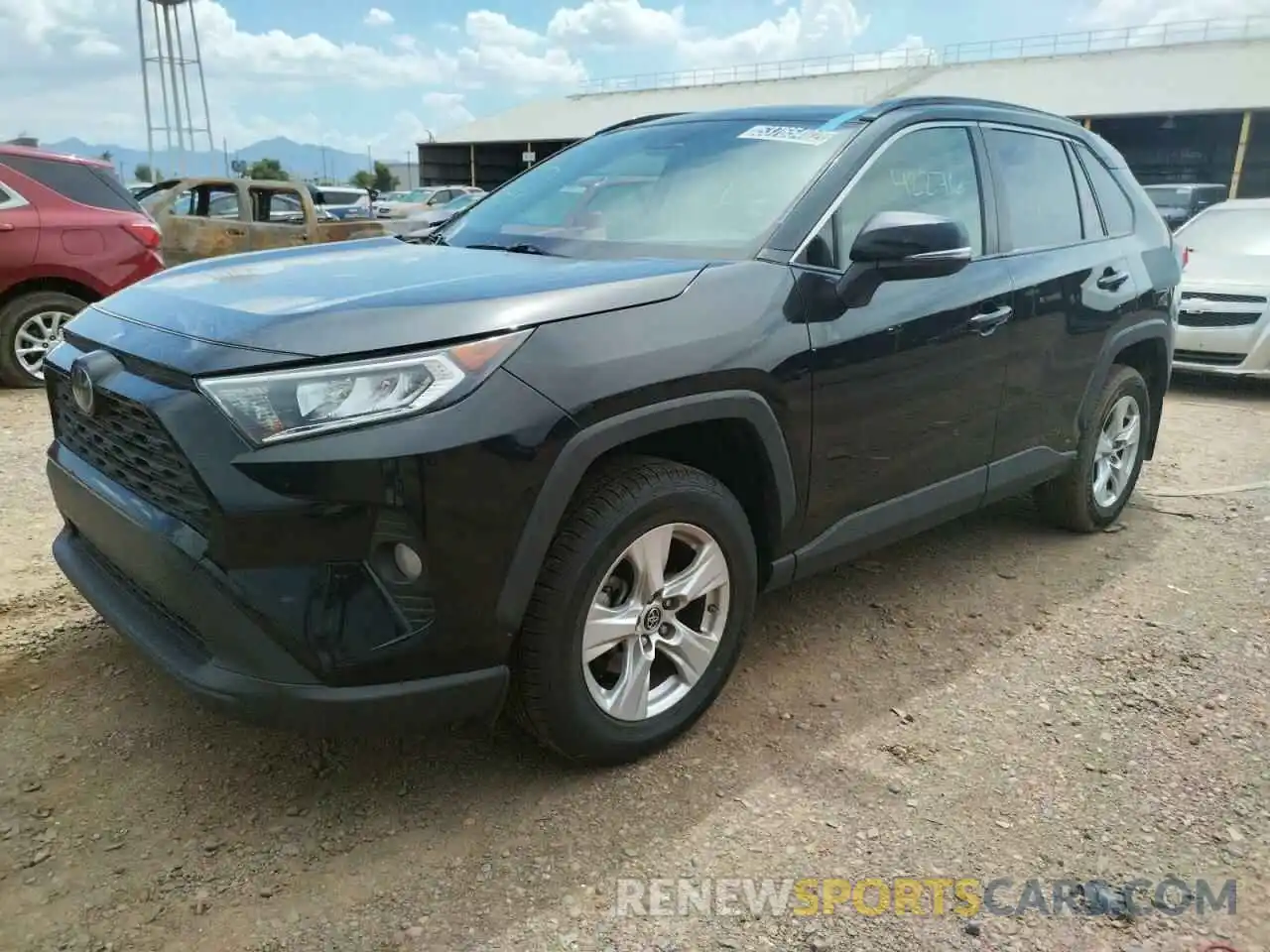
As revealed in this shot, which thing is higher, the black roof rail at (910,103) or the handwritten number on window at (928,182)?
the black roof rail at (910,103)

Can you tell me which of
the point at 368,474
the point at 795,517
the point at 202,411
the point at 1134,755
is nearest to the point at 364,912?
the point at 368,474

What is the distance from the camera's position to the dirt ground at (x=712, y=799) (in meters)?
2.16

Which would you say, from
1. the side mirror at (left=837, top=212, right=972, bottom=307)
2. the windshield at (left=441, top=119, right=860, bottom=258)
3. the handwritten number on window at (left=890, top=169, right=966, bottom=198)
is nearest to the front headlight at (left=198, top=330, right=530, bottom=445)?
the windshield at (left=441, top=119, right=860, bottom=258)

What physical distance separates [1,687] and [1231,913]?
331 centimetres

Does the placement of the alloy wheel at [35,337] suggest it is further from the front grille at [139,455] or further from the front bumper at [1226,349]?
the front bumper at [1226,349]

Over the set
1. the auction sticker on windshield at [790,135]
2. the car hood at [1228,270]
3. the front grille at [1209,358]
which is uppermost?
the auction sticker on windshield at [790,135]

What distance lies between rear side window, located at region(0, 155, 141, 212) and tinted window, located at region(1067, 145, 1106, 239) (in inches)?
258

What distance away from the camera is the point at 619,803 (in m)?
2.55

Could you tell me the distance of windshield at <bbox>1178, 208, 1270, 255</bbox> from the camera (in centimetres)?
863

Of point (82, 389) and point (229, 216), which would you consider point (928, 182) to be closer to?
point (82, 389)

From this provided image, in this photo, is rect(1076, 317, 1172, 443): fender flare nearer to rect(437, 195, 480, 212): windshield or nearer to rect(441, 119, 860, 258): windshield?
rect(441, 119, 860, 258): windshield

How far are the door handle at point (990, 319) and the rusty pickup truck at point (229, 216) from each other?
904 cm

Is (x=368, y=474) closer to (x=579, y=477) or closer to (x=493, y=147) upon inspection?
(x=579, y=477)

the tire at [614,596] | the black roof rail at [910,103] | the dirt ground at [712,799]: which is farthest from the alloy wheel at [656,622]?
the black roof rail at [910,103]
